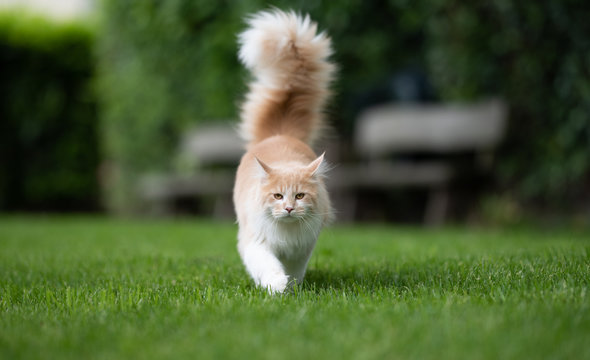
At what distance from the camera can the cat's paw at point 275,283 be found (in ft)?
9.98

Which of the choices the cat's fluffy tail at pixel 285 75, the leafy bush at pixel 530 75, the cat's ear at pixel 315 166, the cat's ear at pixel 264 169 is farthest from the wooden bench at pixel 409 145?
the cat's ear at pixel 264 169

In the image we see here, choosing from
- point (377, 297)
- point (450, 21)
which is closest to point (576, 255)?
point (377, 297)

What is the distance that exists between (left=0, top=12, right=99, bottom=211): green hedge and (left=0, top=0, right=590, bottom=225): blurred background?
0.03m

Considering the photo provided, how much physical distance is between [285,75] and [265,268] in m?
1.48

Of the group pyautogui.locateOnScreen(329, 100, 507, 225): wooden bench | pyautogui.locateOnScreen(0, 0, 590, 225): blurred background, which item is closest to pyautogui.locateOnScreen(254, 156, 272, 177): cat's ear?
pyautogui.locateOnScreen(0, 0, 590, 225): blurred background

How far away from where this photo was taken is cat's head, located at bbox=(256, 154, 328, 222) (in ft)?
10.5

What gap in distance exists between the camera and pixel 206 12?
8305 mm

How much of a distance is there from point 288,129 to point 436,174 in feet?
14.4

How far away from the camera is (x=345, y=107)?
10320 mm

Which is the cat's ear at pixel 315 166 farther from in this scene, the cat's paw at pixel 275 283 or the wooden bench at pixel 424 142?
the wooden bench at pixel 424 142

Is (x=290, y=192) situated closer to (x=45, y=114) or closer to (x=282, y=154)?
(x=282, y=154)

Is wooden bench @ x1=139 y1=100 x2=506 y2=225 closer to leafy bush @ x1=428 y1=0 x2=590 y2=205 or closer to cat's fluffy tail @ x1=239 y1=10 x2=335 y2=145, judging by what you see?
leafy bush @ x1=428 y1=0 x2=590 y2=205

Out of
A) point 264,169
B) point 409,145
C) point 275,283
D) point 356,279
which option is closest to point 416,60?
point 409,145

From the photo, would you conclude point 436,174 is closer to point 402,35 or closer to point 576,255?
point 402,35
